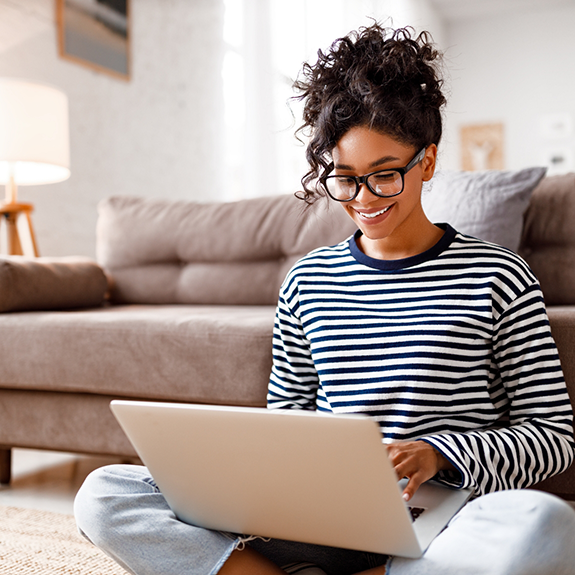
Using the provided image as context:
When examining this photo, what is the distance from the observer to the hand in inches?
27.6

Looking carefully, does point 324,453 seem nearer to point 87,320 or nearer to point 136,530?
point 136,530

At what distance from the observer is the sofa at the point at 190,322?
128 centimetres

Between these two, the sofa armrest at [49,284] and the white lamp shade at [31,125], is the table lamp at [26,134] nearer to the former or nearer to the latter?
the white lamp shade at [31,125]

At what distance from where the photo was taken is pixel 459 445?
2.47 feet

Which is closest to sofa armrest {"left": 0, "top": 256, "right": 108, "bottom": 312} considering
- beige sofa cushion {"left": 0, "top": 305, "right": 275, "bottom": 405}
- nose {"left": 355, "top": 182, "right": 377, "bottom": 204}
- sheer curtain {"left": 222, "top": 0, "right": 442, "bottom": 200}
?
beige sofa cushion {"left": 0, "top": 305, "right": 275, "bottom": 405}

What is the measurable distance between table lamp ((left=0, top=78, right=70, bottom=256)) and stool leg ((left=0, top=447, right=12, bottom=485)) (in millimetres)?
817

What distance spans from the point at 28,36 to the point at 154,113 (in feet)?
2.50

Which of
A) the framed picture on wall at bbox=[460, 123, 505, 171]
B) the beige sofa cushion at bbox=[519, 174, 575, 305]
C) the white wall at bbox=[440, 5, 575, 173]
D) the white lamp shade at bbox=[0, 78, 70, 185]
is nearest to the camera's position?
the beige sofa cushion at bbox=[519, 174, 575, 305]

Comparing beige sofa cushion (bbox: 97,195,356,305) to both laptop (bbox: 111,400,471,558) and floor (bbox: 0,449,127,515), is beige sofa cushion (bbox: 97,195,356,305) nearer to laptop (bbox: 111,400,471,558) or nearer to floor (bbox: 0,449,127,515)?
floor (bbox: 0,449,127,515)

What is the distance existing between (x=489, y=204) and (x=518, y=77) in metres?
4.35

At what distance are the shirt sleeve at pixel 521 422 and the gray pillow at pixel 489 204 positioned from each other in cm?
50

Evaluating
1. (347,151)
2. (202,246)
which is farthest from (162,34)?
(347,151)

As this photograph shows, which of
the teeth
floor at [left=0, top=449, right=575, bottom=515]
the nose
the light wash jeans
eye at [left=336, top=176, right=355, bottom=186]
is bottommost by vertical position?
floor at [left=0, top=449, right=575, bottom=515]

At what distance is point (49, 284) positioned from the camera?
5.67 feet
